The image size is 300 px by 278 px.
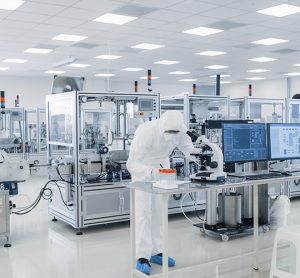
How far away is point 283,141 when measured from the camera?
3.36m

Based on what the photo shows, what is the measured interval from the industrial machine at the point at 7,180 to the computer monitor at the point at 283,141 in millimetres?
2389

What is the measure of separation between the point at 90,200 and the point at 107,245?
622 millimetres

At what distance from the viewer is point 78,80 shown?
5.00m

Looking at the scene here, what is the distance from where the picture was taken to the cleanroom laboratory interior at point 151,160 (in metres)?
3.00

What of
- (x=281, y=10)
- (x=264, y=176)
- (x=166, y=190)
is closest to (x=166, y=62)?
(x=281, y=10)

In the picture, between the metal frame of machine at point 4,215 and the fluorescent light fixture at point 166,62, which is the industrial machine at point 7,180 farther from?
the fluorescent light fixture at point 166,62

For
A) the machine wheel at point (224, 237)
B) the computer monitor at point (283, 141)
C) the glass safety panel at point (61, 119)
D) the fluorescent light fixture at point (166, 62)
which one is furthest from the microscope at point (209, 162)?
the fluorescent light fixture at point (166, 62)

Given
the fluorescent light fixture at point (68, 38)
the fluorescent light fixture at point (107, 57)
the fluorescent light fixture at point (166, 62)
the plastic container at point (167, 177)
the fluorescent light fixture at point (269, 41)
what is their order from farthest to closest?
the fluorescent light fixture at point (166, 62), the fluorescent light fixture at point (107, 57), the fluorescent light fixture at point (269, 41), the fluorescent light fixture at point (68, 38), the plastic container at point (167, 177)

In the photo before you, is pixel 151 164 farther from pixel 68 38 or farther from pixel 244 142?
pixel 68 38

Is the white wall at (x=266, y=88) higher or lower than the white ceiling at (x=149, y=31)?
lower

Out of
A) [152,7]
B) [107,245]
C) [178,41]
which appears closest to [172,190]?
[107,245]

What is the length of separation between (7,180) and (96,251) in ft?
3.83

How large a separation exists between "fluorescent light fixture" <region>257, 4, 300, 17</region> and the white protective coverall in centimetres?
319

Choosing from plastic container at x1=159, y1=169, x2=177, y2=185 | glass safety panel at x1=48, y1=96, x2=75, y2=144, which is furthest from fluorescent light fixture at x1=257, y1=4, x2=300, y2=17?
plastic container at x1=159, y1=169, x2=177, y2=185
